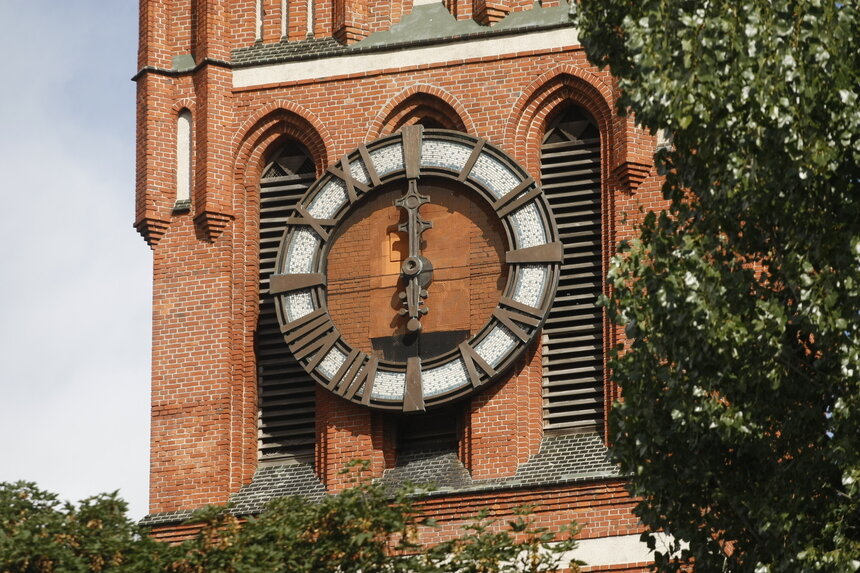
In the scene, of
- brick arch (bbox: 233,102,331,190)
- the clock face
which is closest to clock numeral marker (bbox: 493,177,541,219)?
the clock face

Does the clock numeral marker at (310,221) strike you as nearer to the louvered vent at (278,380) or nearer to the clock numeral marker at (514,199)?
the louvered vent at (278,380)

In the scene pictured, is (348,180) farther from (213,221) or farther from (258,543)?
(258,543)

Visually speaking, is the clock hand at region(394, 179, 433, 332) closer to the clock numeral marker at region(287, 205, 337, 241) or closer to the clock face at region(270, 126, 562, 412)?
the clock face at region(270, 126, 562, 412)

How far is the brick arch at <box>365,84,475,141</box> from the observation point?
38938mm

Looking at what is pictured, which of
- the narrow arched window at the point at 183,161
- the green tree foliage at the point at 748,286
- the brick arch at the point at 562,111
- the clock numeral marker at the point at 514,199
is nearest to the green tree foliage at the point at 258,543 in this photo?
the green tree foliage at the point at 748,286

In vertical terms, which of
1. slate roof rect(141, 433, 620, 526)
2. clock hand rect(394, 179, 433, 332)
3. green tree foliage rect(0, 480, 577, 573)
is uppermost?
clock hand rect(394, 179, 433, 332)

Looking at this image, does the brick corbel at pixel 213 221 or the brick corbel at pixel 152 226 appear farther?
the brick corbel at pixel 152 226

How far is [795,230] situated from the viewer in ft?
91.8

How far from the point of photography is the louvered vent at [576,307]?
37531mm

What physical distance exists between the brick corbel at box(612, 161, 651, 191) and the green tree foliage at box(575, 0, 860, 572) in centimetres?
890

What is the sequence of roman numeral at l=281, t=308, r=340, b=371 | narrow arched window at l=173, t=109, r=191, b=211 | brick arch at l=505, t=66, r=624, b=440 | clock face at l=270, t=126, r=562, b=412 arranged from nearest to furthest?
clock face at l=270, t=126, r=562, b=412 → roman numeral at l=281, t=308, r=340, b=371 → brick arch at l=505, t=66, r=624, b=440 → narrow arched window at l=173, t=109, r=191, b=211

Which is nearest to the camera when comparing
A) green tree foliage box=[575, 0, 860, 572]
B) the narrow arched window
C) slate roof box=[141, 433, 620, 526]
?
green tree foliage box=[575, 0, 860, 572]

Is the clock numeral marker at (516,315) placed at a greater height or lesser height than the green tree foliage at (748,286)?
greater

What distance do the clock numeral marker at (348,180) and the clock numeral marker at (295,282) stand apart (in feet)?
3.36
